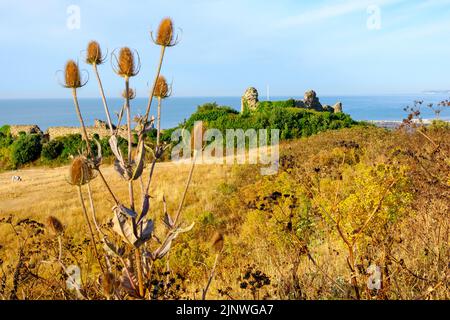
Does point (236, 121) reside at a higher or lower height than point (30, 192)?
higher

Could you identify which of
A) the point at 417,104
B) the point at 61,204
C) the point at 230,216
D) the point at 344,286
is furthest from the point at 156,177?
the point at 344,286

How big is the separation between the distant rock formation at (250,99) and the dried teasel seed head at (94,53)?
27.6 meters

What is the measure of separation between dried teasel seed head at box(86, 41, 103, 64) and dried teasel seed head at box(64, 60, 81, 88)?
11 centimetres

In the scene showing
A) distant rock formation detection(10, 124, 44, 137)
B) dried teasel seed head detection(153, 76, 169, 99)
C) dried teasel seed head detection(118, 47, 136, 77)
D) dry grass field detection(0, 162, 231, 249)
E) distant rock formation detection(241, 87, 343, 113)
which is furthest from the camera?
distant rock formation detection(10, 124, 44, 137)

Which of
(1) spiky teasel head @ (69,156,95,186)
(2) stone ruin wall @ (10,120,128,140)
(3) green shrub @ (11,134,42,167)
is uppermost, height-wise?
(1) spiky teasel head @ (69,156,95,186)

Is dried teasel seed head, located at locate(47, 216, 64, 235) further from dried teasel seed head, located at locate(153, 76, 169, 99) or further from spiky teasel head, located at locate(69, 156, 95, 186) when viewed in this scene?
dried teasel seed head, located at locate(153, 76, 169, 99)

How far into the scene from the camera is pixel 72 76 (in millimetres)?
2232

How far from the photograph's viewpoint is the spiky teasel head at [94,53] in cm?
231

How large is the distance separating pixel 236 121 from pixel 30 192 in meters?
12.6

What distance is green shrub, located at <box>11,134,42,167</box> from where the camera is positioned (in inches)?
1258

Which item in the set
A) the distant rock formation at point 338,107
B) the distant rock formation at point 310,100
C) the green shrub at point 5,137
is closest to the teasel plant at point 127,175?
the distant rock formation at point 310,100

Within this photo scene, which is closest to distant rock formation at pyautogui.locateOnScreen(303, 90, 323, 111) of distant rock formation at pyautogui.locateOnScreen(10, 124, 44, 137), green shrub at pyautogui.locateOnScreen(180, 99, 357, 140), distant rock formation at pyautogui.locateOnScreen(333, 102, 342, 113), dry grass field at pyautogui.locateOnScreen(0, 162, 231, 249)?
green shrub at pyautogui.locateOnScreen(180, 99, 357, 140)
